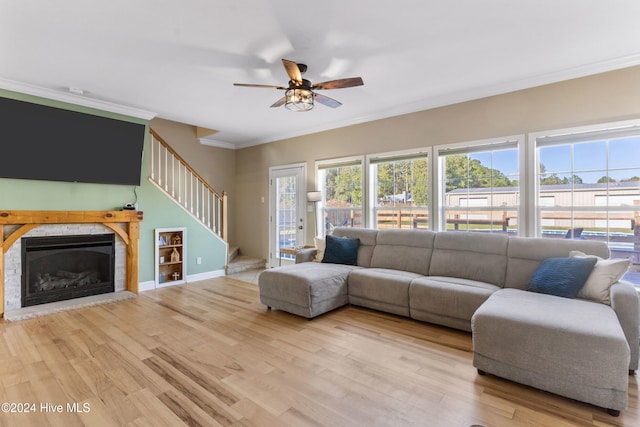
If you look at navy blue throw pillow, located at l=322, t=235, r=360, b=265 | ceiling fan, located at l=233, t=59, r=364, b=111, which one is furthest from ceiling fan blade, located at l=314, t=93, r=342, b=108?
navy blue throw pillow, located at l=322, t=235, r=360, b=265

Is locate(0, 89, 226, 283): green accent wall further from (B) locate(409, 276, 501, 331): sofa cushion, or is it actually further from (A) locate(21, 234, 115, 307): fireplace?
(B) locate(409, 276, 501, 331): sofa cushion

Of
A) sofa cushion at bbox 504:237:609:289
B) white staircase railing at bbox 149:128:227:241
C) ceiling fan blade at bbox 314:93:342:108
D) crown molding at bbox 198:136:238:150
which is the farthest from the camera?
crown molding at bbox 198:136:238:150

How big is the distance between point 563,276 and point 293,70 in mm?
3051

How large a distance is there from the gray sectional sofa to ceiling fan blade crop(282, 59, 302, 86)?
6.85 feet

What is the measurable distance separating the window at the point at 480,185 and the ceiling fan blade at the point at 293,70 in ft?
7.63

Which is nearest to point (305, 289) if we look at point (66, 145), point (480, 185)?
point (480, 185)

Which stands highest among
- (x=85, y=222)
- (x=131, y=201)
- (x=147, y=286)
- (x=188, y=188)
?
(x=188, y=188)

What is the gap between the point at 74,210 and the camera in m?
4.26

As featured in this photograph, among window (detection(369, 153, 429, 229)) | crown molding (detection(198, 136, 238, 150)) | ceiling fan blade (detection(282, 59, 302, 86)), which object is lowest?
window (detection(369, 153, 429, 229))

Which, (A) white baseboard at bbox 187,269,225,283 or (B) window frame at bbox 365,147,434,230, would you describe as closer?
(B) window frame at bbox 365,147,434,230

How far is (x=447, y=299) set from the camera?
3.18 m

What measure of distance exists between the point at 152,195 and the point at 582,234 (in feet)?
19.1

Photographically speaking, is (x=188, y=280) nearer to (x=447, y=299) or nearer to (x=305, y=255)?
(x=305, y=255)

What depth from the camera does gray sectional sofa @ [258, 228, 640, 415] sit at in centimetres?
199
